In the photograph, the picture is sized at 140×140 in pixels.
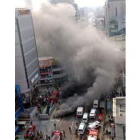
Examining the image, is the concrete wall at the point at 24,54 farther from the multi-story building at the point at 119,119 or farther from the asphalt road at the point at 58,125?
the multi-story building at the point at 119,119

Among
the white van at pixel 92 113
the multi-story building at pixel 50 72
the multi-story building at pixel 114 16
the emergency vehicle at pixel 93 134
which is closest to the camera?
the emergency vehicle at pixel 93 134

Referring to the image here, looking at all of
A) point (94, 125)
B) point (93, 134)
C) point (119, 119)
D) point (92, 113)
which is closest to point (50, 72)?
point (92, 113)

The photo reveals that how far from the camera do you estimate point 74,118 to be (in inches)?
616

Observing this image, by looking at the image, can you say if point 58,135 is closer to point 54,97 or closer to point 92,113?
point 92,113

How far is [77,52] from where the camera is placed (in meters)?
24.9

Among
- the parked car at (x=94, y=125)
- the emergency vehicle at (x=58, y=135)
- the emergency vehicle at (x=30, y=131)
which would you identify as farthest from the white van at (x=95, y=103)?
the emergency vehicle at (x=30, y=131)

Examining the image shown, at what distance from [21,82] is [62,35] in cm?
1062

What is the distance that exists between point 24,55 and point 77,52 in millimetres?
8110

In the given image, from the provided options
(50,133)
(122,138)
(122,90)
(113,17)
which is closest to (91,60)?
(122,90)

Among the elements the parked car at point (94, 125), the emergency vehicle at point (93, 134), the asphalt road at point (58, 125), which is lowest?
the asphalt road at point (58, 125)

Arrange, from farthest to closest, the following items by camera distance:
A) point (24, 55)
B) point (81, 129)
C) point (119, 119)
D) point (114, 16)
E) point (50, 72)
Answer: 1. point (114, 16)
2. point (50, 72)
3. point (24, 55)
4. point (81, 129)
5. point (119, 119)

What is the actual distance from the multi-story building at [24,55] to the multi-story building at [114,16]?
21816mm

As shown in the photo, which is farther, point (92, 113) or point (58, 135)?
point (92, 113)

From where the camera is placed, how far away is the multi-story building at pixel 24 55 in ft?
57.4
